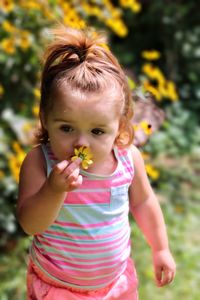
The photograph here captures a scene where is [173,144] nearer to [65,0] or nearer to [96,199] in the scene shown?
[65,0]

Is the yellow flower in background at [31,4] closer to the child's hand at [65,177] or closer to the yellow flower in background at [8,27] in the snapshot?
the yellow flower in background at [8,27]

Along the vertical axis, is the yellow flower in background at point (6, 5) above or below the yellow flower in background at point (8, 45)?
above

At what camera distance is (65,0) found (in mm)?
3764

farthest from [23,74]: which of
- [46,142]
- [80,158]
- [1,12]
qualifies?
[80,158]

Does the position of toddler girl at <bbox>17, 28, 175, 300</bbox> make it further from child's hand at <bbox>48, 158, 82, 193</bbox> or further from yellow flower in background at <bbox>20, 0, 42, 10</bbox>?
yellow flower in background at <bbox>20, 0, 42, 10</bbox>

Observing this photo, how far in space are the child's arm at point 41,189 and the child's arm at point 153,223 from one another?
0.32 m

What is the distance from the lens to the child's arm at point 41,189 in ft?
4.59

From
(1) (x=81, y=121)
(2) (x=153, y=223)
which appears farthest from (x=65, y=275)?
(1) (x=81, y=121)

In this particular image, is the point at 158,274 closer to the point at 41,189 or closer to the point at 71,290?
the point at 71,290

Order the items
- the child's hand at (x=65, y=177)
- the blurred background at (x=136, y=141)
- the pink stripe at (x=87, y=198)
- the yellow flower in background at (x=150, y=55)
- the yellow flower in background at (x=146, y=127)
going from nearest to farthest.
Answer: the child's hand at (x=65, y=177) < the pink stripe at (x=87, y=198) < the yellow flower in background at (x=146, y=127) < the blurred background at (x=136, y=141) < the yellow flower in background at (x=150, y=55)

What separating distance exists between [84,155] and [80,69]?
24 centimetres

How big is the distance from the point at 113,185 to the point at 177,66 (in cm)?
443

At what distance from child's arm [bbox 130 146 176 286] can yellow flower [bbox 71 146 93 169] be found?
0.32 metres

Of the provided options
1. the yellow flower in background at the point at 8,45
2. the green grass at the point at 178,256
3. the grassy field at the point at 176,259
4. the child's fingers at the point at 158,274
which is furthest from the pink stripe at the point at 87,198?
the yellow flower in background at the point at 8,45
